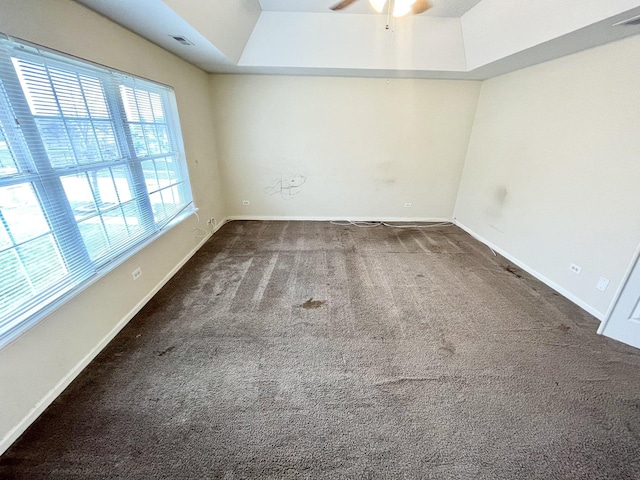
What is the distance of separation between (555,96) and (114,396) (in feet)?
15.0

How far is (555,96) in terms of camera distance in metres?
2.69

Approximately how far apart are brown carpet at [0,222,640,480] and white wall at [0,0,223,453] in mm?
121

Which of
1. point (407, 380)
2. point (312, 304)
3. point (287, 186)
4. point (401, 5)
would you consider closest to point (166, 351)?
point (312, 304)

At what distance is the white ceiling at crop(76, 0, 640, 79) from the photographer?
1984mm

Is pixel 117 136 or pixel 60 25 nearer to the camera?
pixel 60 25

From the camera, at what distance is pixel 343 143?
4207mm

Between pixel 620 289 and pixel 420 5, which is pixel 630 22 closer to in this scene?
pixel 420 5

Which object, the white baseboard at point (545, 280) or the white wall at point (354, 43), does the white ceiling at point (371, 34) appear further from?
the white baseboard at point (545, 280)

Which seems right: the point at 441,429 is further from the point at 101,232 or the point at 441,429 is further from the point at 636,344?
the point at 101,232

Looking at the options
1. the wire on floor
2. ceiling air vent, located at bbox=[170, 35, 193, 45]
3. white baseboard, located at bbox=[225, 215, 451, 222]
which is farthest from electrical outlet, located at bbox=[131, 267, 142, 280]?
the wire on floor

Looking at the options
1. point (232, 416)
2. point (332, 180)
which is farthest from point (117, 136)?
point (332, 180)

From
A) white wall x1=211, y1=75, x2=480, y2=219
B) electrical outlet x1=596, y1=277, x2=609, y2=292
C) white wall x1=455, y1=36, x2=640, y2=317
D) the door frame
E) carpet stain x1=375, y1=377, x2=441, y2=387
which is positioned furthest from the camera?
white wall x1=211, y1=75, x2=480, y2=219

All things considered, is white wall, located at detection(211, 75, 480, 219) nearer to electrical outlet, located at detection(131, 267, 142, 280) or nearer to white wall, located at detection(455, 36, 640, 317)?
white wall, located at detection(455, 36, 640, 317)

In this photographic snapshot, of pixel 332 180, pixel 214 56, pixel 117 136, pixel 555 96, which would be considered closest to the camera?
pixel 117 136
